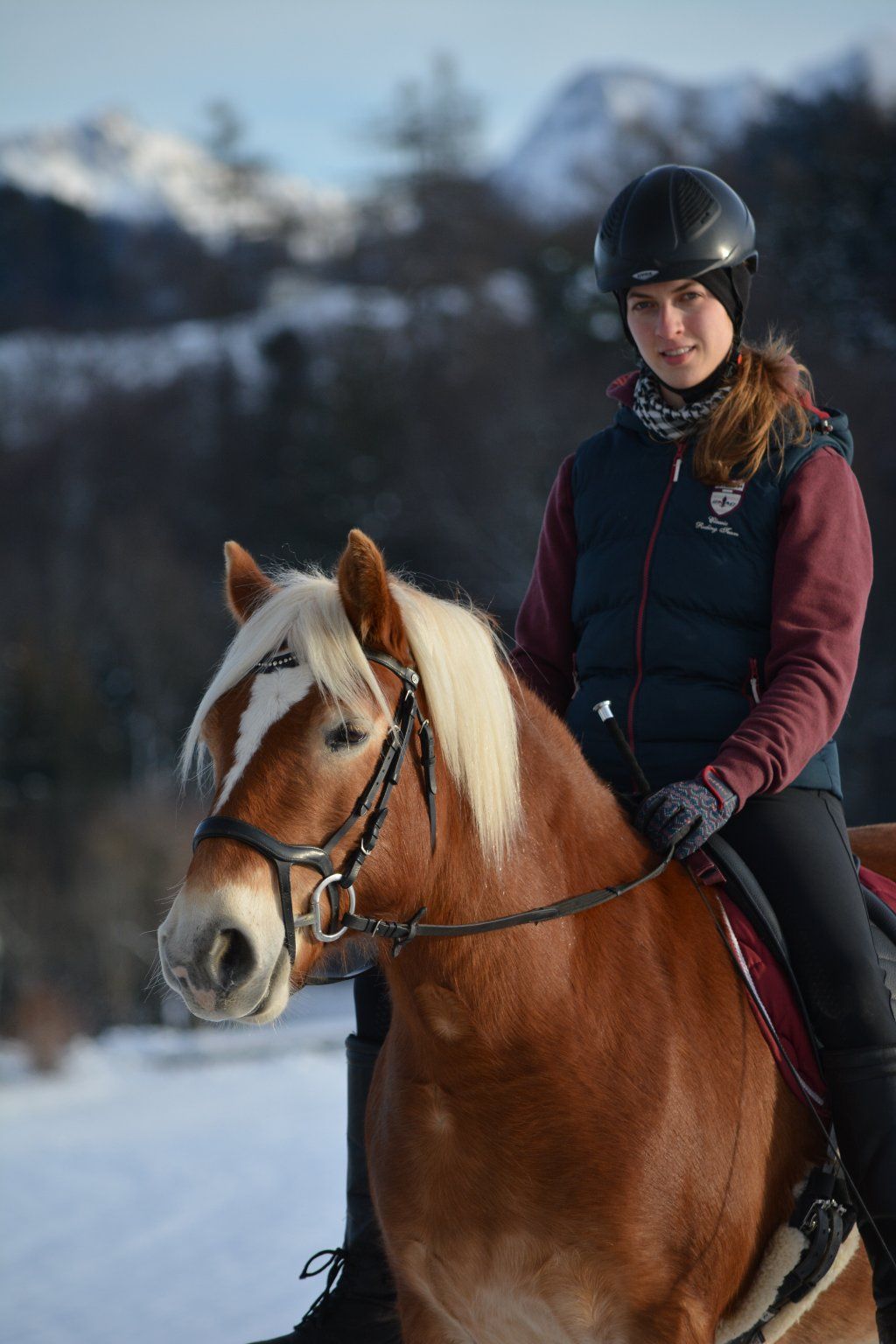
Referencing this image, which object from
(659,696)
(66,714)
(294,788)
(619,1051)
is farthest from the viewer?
(66,714)

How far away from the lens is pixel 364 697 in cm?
174

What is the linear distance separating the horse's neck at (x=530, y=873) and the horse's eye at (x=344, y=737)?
0.19 m

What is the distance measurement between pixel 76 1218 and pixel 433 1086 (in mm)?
4332

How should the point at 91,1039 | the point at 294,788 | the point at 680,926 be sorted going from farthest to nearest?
the point at 91,1039 → the point at 680,926 → the point at 294,788

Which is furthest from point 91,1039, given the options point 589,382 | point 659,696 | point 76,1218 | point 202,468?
point 202,468

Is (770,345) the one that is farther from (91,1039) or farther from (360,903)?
(91,1039)

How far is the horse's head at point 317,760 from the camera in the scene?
5.24 ft

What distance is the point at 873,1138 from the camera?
1942 mm

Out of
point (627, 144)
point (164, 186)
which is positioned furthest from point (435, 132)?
point (164, 186)

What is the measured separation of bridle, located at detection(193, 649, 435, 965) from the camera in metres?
1.64

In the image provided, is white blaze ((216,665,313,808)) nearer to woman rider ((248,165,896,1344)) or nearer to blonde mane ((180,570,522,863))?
blonde mane ((180,570,522,863))

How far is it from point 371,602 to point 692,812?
2.10ft

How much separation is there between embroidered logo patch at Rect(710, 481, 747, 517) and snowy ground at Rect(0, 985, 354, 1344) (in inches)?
68.4

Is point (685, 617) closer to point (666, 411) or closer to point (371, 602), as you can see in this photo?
point (666, 411)
